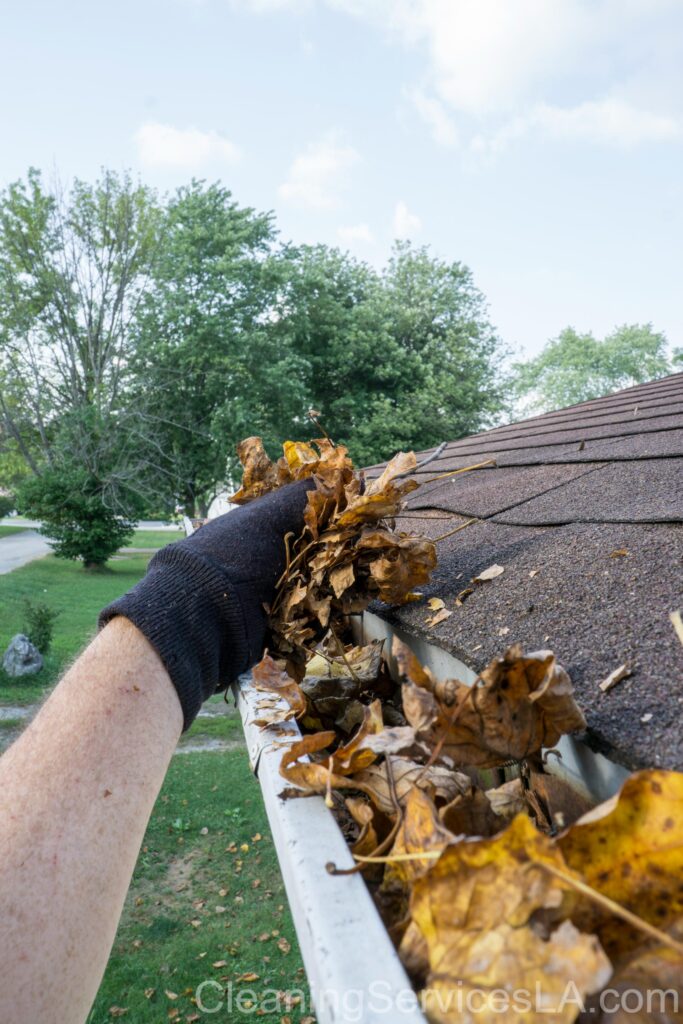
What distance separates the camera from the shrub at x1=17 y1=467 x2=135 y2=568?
20.0 metres

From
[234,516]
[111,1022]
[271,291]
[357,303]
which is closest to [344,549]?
[234,516]

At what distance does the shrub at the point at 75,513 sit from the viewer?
788 inches

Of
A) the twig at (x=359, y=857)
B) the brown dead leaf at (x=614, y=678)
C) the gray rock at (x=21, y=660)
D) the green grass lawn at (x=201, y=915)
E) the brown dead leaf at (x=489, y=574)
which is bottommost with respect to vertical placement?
the green grass lawn at (x=201, y=915)

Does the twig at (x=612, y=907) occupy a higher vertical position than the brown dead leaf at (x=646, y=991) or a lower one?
higher

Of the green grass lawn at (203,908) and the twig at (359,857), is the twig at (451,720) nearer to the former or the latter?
the twig at (359,857)

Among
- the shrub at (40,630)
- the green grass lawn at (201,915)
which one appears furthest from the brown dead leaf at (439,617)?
Answer: the shrub at (40,630)

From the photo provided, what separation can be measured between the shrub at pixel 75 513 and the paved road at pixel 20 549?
7.01 ft

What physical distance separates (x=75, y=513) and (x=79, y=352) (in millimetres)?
5413

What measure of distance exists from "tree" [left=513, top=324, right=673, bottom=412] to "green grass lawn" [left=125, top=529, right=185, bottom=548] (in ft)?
78.4

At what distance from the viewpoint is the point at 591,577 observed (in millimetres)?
976

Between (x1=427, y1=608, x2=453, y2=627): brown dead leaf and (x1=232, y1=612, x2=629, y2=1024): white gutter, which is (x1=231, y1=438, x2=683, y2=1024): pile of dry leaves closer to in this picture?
(x1=232, y1=612, x2=629, y2=1024): white gutter

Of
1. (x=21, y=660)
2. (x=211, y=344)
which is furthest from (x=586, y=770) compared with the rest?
(x=211, y=344)

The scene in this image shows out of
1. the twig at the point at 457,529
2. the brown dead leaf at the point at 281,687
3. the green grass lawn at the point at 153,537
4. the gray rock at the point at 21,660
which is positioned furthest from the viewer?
the green grass lawn at the point at 153,537

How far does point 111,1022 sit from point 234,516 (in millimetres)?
4901
